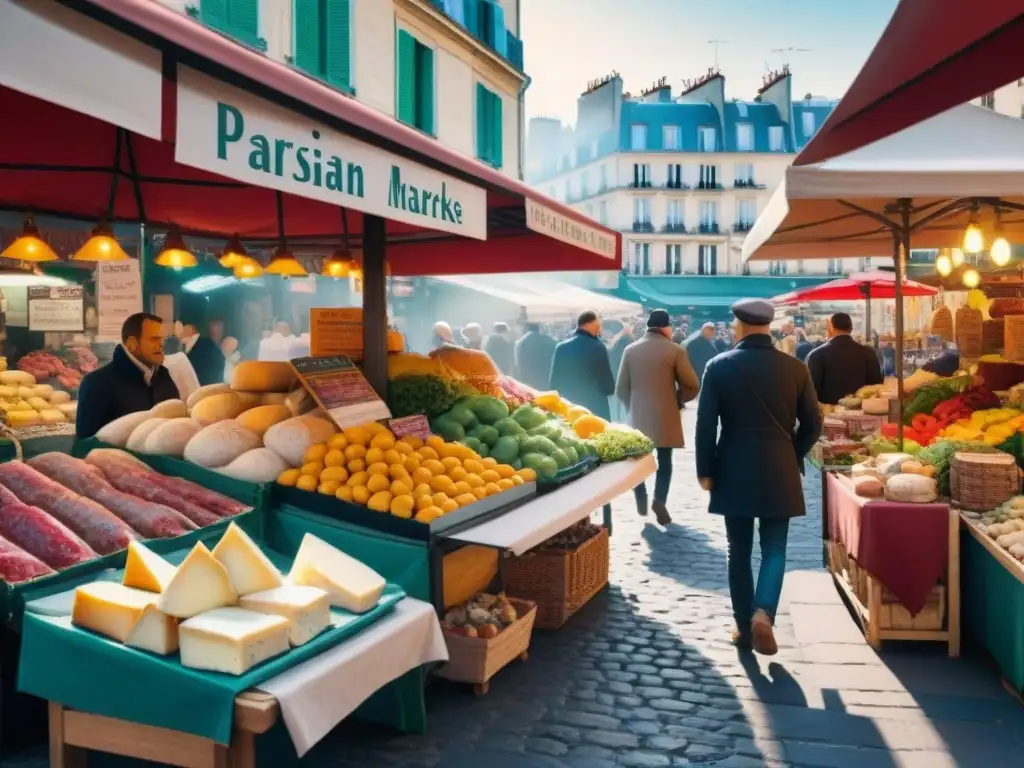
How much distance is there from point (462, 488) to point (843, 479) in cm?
295

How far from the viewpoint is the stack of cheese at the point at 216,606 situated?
9.17 feet

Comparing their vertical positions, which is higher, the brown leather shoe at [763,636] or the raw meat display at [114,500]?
the raw meat display at [114,500]

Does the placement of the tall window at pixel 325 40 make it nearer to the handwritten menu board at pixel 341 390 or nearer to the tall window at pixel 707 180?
the handwritten menu board at pixel 341 390

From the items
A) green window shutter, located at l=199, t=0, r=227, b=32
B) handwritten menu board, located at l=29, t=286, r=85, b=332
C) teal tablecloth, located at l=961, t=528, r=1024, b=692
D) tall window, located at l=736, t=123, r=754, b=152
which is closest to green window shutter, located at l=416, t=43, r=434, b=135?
green window shutter, located at l=199, t=0, r=227, b=32

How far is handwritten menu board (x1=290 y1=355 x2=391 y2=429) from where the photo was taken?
16.1ft

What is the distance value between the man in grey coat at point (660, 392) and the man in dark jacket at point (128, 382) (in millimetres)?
4326

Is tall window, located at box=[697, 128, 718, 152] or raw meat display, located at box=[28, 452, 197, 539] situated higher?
tall window, located at box=[697, 128, 718, 152]

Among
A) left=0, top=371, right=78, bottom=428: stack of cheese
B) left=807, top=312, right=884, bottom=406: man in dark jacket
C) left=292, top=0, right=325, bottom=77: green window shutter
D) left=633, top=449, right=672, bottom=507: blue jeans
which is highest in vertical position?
left=292, top=0, right=325, bottom=77: green window shutter

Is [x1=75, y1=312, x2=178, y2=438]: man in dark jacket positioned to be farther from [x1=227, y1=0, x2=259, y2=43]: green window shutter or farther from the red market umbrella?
[x1=227, y1=0, x2=259, y2=43]: green window shutter

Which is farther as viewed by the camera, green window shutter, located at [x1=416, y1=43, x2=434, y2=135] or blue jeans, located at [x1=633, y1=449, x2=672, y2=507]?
green window shutter, located at [x1=416, y1=43, x2=434, y2=135]

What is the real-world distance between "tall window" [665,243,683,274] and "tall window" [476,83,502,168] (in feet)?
104

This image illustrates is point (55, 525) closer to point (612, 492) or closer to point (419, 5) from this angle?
point (612, 492)

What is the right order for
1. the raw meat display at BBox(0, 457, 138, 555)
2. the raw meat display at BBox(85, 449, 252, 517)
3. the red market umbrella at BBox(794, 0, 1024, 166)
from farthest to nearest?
the raw meat display at BBox(85, 449, 252, 517) → the raw meat display at BBox(0, 457, 138, 555) → the red market umbrella at BBox(794, 0, 1024, 166)

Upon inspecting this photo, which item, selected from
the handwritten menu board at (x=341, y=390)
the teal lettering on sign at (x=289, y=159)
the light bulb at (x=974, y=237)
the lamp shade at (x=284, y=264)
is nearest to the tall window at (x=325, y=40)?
the lamp shade at (x=284, y=264)
